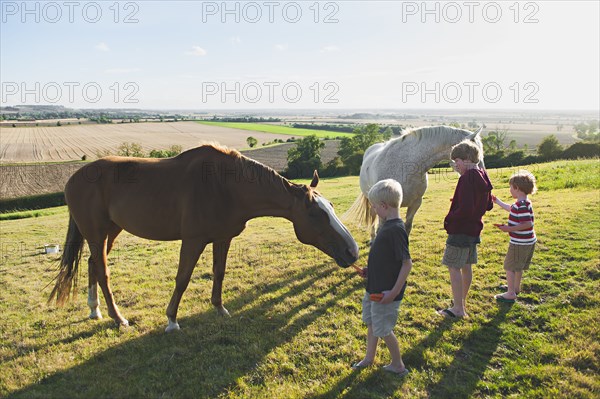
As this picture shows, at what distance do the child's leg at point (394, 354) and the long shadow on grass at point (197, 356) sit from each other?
37.2 inches

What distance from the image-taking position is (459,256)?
4.04m

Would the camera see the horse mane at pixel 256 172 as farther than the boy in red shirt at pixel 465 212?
Yes

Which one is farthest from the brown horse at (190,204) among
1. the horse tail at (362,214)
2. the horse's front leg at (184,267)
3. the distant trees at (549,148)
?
the distant trees at (549,148)

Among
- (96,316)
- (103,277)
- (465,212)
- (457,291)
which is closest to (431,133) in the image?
(465,212)

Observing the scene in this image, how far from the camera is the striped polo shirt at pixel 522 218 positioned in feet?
14.1

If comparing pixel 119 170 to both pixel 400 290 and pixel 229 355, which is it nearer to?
pixel 229 355

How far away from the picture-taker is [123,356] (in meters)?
3.73

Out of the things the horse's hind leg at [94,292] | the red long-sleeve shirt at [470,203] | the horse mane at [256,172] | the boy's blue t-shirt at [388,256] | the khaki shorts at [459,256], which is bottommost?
the horse's hind leg at [94,292]

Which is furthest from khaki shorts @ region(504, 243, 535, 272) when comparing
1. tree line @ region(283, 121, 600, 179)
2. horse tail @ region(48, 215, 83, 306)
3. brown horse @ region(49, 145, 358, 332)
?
tree line @ region(283, 121, 600, 179)

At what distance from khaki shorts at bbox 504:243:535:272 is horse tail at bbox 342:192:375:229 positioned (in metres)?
3.18

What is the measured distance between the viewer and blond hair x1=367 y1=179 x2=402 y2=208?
2957mm

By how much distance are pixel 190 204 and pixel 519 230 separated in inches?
152

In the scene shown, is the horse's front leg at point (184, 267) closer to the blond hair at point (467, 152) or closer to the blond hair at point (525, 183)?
the blond hair at point (467, 152)

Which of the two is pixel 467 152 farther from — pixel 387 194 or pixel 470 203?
pixel 387 194
